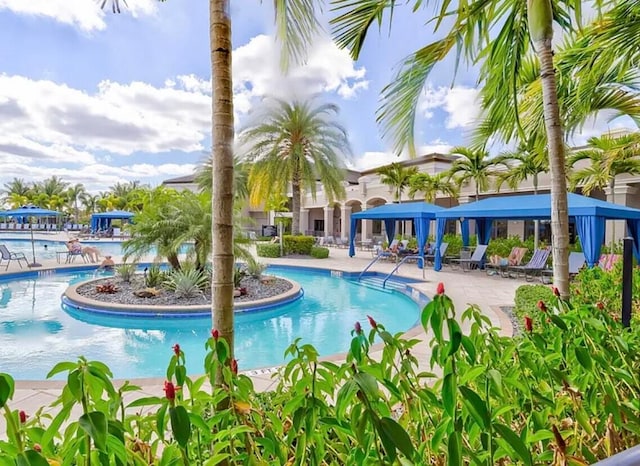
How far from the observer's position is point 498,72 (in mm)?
4961

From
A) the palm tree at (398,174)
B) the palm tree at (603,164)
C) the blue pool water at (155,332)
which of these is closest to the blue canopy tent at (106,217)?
the palm tree at (398,174)

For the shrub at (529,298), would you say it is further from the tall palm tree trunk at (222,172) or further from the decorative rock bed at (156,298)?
the decorative rock bed at (156,298)

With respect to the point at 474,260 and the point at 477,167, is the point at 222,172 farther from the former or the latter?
the point at 477,167

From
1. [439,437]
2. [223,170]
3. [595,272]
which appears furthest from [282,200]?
[439,437]

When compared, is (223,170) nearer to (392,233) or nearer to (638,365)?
(638,365)

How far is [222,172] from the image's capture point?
101 inches

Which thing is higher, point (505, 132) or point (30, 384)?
point (505, 132)

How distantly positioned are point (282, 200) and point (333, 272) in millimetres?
7468

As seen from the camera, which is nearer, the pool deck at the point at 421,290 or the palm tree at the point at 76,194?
the pool deck at the point at 421,290

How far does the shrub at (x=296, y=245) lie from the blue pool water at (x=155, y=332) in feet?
30.6

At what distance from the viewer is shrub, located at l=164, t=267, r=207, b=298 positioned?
33.0 ft

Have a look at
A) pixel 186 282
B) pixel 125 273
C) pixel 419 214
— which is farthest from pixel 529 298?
pixel 125 273

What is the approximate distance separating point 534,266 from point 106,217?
104ft

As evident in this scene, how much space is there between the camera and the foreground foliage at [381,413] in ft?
3.28
